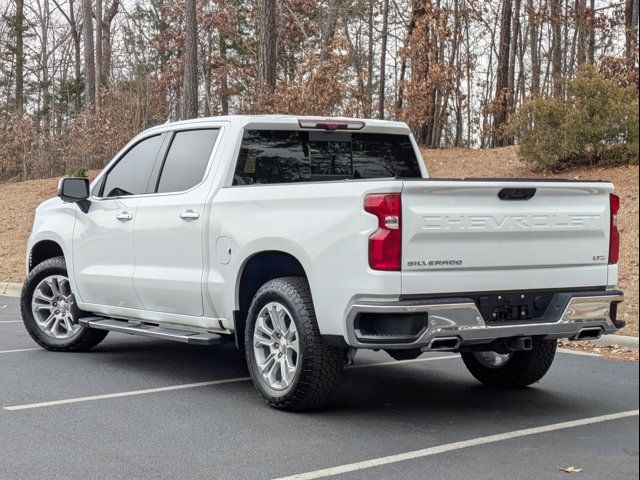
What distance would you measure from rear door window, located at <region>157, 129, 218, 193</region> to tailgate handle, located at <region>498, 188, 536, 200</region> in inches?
100

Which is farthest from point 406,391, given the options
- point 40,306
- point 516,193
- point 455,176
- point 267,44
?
point 267,44

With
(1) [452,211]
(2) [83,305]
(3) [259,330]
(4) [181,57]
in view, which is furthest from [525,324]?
(4) [181,57]

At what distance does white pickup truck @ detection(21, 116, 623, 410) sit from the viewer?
18.6ft

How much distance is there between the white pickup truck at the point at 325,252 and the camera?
18.6 feet

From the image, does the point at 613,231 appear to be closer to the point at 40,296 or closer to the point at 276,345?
the point at 276,345

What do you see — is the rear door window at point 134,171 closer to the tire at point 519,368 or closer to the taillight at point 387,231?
the taillight at point 387,231

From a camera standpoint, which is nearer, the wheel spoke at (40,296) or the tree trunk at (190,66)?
the wheel spoke at (40,296)

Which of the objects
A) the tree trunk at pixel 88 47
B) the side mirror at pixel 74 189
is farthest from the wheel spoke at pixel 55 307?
the tree trunk at pixel 88 47

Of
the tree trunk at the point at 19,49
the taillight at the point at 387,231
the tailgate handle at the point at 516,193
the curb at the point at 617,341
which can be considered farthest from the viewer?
the tree trunk at the point at 19,49

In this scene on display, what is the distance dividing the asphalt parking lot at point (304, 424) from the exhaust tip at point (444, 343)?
0.58 meters

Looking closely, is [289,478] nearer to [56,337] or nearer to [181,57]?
[56,337]

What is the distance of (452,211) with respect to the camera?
18.7ft

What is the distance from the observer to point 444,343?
569 cm

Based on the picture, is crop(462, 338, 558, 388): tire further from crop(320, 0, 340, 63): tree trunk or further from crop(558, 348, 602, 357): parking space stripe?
crop(320, 0, 340, 63): tree trunk
